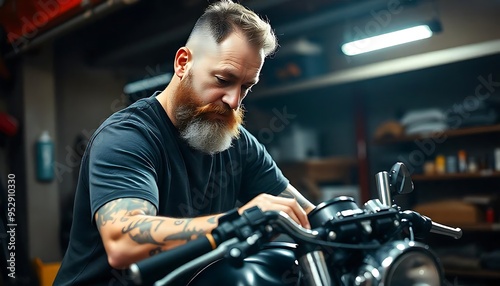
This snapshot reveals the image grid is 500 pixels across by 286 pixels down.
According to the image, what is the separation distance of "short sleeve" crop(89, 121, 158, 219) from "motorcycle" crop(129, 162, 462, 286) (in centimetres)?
25

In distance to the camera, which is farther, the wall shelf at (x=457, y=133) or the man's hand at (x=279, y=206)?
the wall shelf at (x=457, y=133)

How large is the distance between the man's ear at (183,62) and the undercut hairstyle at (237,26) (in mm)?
81

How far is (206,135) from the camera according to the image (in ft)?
4.75

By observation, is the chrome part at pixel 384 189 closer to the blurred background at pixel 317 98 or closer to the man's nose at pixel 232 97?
the man's nose at pixel 232 97

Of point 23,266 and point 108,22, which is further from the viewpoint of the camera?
point 108,22

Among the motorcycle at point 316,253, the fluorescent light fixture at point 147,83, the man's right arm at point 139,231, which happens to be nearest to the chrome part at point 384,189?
Result: the motorcycle at point 316,253

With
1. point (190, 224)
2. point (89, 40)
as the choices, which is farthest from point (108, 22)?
point (190, 224)

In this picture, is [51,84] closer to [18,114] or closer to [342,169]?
[18,114]

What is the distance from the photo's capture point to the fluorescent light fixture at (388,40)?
4.08m

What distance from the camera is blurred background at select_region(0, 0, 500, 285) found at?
13.6 feet

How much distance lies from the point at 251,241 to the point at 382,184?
0.39 meters

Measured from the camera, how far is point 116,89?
604 cm

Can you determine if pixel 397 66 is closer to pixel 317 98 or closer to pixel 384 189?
pixel 317 98
